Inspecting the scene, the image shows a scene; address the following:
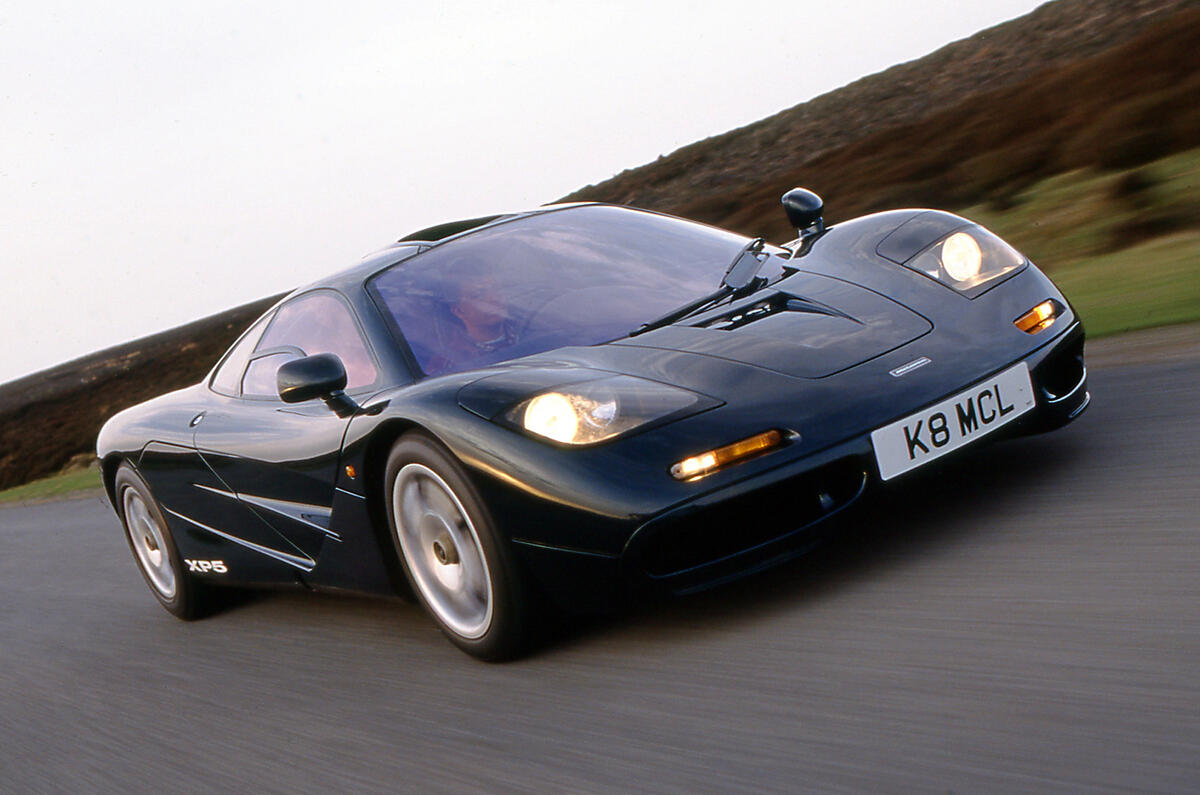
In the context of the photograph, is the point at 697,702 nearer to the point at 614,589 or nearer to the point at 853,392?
the point at 614,589

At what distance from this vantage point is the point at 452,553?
3.09m

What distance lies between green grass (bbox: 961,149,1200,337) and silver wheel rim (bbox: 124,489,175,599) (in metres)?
3.92

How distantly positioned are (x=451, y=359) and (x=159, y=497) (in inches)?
74.2

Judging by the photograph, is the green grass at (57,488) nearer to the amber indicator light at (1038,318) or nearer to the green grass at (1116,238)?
the green grass at (1116,238)

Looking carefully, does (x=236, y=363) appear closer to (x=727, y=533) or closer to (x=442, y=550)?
(x=442, y=550)

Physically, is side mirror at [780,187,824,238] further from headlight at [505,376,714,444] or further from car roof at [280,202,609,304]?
headlight at [505,376,714,444]

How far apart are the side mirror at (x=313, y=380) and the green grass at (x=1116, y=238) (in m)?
3.38

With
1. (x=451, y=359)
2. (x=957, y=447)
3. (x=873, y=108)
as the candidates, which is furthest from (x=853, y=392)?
(x=873, y=108)

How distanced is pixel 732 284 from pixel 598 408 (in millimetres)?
1026

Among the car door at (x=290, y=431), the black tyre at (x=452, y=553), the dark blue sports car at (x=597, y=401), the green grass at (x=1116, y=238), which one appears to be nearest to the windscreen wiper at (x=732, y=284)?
the dark blue sports car at (x=597, y=401)

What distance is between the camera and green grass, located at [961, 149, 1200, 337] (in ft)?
18.6

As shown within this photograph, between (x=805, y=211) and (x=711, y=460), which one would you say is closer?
(x=711, y=460)

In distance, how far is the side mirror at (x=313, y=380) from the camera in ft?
11.0

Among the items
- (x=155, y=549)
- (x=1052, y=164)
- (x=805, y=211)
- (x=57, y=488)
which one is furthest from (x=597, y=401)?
(x=57, y=488)
